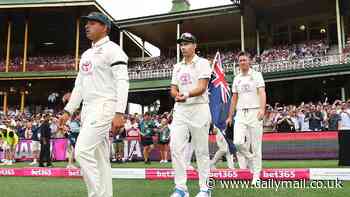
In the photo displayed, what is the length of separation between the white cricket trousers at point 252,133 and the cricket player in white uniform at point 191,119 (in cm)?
146

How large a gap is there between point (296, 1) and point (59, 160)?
17.9 meters

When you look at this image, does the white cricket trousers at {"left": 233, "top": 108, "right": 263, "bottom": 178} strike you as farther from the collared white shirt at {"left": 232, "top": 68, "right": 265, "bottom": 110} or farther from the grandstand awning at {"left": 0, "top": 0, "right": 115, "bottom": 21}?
the grandstand awning at {"left": 0, "top": 0, "right": 115, "bottom": 21}

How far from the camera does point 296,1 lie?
1041 inches

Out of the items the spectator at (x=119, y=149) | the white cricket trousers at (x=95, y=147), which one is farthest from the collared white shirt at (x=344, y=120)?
the white cricket trousers at (x=95, y=147)

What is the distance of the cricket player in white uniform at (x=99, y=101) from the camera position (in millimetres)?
4199

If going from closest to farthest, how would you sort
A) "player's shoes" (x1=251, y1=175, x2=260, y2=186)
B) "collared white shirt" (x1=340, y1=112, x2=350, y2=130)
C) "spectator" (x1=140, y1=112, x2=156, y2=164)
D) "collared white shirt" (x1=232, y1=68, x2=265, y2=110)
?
"player's shoes" (x1=251, y1=175, x2=260, y2=186)
"collared white shirt" (x1=232, y1=68, x2=265, y2=110)
"collared white shirt" (x1=340, y1=112, x2=350, y2=130)
"spectator" (x1=140, y1=112, x2=156, y2=164)

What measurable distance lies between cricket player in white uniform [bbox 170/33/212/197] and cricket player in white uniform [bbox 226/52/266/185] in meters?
1.49

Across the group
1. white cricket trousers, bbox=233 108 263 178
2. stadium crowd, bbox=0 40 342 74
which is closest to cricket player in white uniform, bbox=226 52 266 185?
white cricket trousers, bbox=233 108 263 178

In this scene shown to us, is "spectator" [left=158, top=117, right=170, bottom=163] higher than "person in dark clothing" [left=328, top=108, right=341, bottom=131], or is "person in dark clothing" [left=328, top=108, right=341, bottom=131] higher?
"person in dark clothing" [left=328, top=108, right=341, bottom=131]

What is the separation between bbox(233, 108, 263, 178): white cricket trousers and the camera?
6.81m

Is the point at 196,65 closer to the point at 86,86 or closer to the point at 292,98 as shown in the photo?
the point at 86,86

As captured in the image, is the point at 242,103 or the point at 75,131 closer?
the point at 242,103

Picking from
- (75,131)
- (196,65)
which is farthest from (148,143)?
(196,65)

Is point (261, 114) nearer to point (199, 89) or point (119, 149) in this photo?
point (199, 89)
